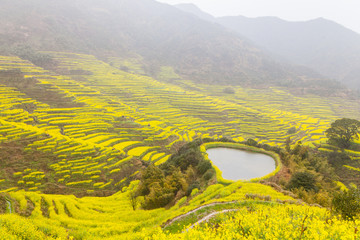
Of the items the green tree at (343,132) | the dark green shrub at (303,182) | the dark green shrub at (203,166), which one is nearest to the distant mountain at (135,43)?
the green tree at (343,132)

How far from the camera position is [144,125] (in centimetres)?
5209

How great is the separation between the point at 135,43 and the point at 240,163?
178009mm

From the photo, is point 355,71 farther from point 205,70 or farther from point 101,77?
point 101,77

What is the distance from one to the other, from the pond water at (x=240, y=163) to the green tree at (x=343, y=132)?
25.3 m

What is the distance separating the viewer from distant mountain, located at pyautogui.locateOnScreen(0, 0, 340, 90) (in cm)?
11594

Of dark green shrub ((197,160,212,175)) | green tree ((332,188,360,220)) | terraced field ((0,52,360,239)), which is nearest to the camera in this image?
green tree ((332,188,360,220))

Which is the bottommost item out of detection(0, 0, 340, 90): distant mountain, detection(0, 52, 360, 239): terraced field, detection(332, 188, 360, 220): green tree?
detection(0, 52, 360, 239): terraced field

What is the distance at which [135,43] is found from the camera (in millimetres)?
180375

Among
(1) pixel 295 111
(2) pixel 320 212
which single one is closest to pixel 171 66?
(1) pixel 295 111

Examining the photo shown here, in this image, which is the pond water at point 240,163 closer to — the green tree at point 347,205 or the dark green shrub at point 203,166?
the dark green shrub at point 203,166

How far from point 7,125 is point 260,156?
47.3 metres

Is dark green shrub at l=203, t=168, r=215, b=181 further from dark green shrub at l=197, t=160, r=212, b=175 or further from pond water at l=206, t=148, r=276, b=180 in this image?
pond water at l=206, t=148, r=276, b=180

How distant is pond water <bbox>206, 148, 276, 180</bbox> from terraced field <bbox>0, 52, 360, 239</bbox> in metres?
5.20

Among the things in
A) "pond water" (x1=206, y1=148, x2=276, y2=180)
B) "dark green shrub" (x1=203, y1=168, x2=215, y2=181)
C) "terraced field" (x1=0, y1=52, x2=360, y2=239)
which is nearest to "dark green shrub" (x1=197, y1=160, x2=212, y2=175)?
"dark green shrub" (x1=203, y1=168, x2=215, y2=181)
